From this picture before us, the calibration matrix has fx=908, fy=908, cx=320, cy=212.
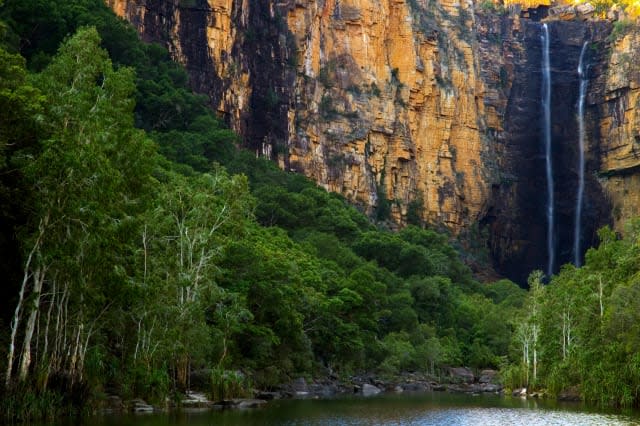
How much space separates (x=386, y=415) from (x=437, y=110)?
82.0m

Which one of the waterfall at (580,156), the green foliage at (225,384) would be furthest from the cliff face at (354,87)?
the green foliage at (225,384)

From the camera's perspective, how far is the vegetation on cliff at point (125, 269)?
1059 inches

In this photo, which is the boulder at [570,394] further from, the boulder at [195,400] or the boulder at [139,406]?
the boulder at [139,406]

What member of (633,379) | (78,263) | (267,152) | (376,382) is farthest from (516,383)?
(267,152)

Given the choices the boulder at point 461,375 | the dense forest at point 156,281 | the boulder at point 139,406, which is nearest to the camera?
the dense forest at point 156,281

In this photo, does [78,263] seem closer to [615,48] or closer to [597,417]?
[597,417]

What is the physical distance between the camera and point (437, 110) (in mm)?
115062

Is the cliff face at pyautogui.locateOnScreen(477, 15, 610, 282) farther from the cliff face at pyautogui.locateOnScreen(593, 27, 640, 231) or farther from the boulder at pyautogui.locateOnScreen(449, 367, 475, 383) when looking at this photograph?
the boulder at pyautogui.locateOnScreen(449, 367, 475, 383)

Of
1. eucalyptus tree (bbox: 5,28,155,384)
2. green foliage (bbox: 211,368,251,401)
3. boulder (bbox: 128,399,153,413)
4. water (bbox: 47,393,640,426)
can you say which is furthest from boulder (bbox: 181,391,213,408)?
eucalyptus tree (bbox: 5,28,155,384)

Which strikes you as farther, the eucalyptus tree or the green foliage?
the green foliage

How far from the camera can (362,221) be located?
93562mm

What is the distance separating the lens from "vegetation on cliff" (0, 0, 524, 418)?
1059 inches

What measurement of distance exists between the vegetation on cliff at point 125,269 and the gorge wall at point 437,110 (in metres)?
28.3

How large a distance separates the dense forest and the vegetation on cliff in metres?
0.09
